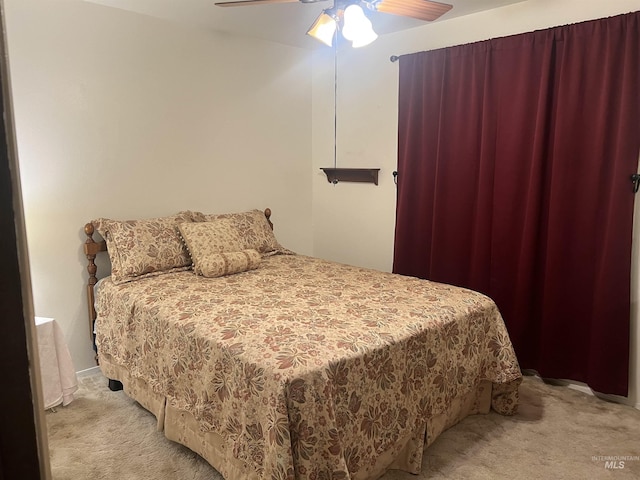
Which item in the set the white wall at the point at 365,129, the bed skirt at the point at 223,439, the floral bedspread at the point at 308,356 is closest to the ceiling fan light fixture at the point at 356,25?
the floral bedspread at the point at 308,356

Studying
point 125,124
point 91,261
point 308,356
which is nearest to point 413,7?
point 308,356

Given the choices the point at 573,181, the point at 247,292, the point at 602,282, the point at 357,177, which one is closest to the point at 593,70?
the point at 573,181

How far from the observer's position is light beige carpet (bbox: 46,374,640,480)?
215cm

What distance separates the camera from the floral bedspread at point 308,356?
5.52 ft

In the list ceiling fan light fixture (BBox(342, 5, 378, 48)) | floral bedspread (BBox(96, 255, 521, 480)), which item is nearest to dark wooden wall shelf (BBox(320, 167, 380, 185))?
floral bedspread (BBox(96, 255, 521, 480))

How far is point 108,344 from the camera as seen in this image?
2.79 m

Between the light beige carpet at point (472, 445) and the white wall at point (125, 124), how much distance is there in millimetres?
750

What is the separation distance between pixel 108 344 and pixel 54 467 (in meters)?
0.74

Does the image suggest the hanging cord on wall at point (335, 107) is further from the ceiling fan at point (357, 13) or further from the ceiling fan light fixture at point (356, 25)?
the ceiling fan light fixture at point (356, 25)

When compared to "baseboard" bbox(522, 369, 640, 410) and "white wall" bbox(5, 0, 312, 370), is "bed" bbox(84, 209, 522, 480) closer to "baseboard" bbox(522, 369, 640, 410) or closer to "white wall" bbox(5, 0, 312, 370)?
"white wall" bbox(5, 0, 312, 370)

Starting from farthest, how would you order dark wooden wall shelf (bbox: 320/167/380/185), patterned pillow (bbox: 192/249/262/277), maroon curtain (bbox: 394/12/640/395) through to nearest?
dark wooden wall shelf (bbox: 320/167/380/185)
patterned pillow (bbox: 192/249/262/277)
maroon curtain (bbox: 394/12/640/395)

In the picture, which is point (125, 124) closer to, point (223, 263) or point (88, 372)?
point (223, 263)

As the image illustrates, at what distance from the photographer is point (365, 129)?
3943 millimetres

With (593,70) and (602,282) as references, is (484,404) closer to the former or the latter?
(602,282)
